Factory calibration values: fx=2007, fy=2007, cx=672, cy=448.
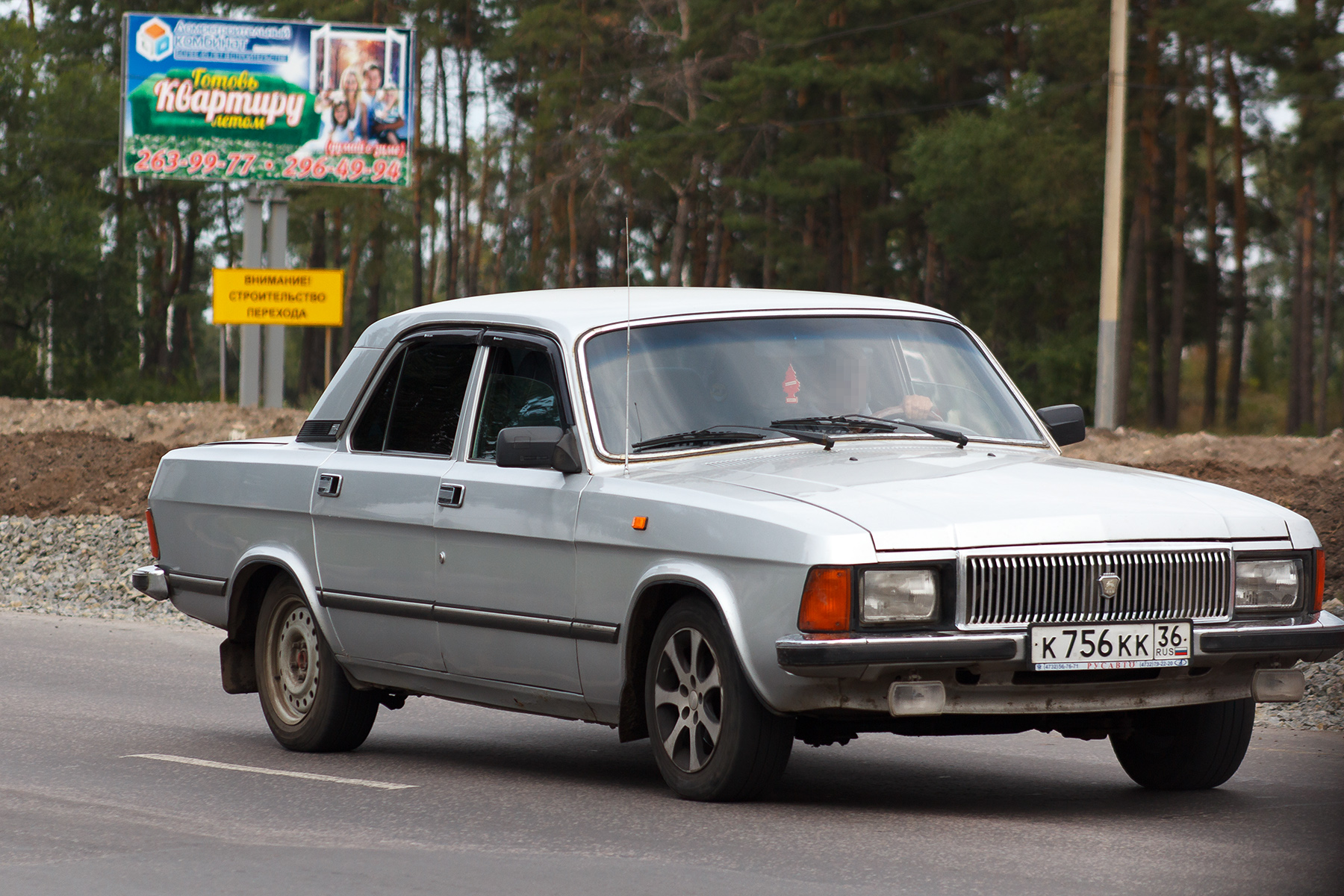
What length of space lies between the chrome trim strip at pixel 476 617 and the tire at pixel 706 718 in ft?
0.79

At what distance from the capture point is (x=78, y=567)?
18312mm

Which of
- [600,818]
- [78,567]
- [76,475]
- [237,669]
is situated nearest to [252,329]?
[76,475]

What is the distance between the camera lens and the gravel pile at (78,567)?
1638 centimetres

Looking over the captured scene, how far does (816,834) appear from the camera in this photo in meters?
6.11

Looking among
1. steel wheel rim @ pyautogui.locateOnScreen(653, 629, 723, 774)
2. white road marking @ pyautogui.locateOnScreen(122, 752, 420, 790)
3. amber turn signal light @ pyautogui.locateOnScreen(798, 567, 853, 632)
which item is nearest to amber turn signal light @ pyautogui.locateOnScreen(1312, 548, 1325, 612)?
amber turn signal light @ pyautogui.locateOnScreen(798, 567, 853, 632)

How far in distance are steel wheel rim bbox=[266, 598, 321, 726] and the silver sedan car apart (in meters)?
0.01

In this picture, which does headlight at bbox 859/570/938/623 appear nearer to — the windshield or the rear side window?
the windshield

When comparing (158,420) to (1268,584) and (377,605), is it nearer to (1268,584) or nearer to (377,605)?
(377,605)

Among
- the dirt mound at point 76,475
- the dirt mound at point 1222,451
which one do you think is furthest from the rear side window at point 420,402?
the dirt mound at point 76,475

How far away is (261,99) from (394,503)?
99.7 feet

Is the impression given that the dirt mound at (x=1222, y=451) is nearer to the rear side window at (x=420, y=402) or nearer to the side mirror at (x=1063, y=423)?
the side mirror at (x=1063, y=423)

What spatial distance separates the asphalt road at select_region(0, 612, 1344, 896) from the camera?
18.0 feet

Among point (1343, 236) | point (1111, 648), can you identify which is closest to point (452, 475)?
point (1111, 648)

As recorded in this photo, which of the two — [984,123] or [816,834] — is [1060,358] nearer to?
Answer: [984,123]
